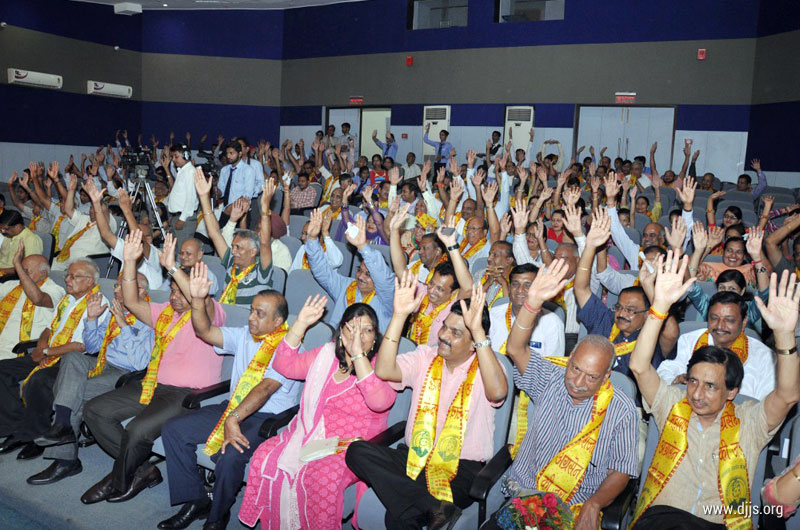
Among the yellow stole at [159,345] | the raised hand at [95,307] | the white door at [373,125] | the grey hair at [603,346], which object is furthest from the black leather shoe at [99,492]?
the white door at [373,125]

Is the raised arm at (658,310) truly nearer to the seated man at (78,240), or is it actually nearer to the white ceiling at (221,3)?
the seated man at (78,240)

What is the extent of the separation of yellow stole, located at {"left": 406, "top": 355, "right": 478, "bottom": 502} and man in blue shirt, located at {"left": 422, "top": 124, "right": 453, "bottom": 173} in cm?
889

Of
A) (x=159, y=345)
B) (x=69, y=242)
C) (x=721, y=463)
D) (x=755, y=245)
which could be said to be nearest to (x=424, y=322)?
(x=159, y=345)

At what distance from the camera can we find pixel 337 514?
2701 mm

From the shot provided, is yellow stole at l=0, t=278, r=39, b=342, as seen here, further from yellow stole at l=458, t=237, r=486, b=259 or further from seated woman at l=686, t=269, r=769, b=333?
seated woman at l=686, t=269, r=769, b=333

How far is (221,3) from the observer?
1409 cm

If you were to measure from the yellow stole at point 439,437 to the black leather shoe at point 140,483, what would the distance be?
152cm

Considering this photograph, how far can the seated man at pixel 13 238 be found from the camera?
210 inches

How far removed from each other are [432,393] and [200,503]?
1.29 metres

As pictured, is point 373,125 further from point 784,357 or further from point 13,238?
point 784,357

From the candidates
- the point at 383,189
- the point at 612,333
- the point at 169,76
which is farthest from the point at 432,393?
the point at 169,76

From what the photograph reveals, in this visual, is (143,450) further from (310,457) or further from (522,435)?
(522,435)

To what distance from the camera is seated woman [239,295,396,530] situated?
107 inches

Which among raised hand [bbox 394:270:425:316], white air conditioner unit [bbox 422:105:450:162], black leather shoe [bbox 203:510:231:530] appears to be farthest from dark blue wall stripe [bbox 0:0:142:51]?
raised hand [bbox 394:270:425:316]
